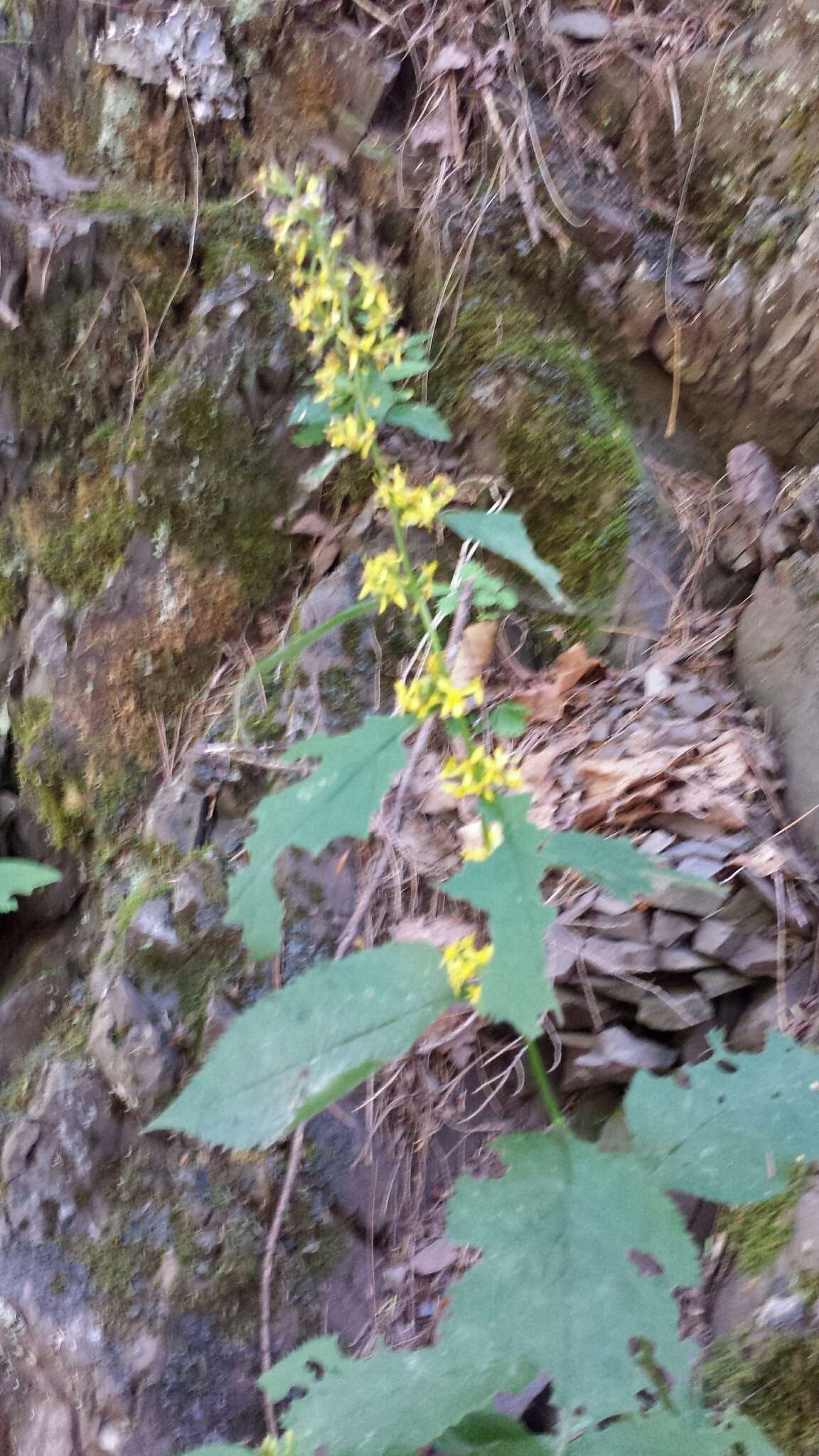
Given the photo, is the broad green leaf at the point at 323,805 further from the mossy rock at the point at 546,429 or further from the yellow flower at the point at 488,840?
the mossy rock at the point at 546,429

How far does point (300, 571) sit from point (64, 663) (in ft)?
2.61

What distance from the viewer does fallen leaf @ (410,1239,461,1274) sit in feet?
6.26

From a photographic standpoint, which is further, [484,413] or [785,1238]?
[484,413]

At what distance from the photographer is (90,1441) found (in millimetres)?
1938

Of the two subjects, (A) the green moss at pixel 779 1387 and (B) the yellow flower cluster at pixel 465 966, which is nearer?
(B) the yellow flower cluster at pixel 465 966

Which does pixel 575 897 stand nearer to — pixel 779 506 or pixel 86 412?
pixel 779 506

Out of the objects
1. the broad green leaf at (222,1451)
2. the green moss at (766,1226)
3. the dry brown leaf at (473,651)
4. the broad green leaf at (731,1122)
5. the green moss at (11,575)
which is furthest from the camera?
the green moss at (11,575)

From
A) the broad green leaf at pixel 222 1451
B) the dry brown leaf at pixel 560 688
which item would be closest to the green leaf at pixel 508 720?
the dry brown leaf at pixel 560 688

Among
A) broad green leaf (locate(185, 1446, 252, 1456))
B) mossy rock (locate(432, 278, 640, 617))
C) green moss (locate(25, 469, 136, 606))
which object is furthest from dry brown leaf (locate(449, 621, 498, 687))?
broad green leaf (locate(185, 1446, 252, 1456))

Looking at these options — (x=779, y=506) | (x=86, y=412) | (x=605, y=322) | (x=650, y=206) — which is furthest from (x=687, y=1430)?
(x=86, y=412)

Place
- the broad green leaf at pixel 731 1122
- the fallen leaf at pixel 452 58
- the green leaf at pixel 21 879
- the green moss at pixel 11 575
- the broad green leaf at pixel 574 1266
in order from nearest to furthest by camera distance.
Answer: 1. the broad green leaf at pixel 574 1266
2. the broad green leaf at pixel 731 1122
3. the green leaf at pixel 21 879
4. the fallen leaf at pixel 452 58
5. the green moss at pixel 11 575

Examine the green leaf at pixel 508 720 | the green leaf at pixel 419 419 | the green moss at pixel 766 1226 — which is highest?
the green leaf at pixel 419 419

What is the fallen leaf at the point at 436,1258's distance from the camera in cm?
191

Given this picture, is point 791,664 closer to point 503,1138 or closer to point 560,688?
point 560,688
